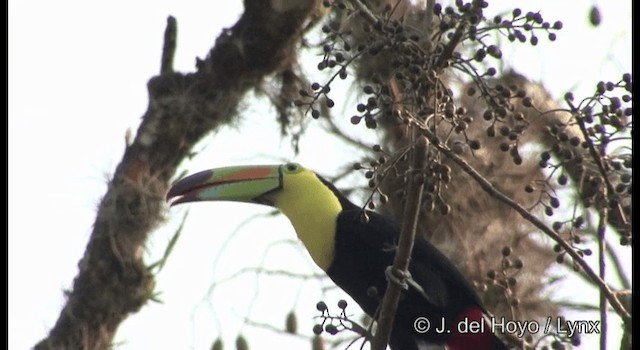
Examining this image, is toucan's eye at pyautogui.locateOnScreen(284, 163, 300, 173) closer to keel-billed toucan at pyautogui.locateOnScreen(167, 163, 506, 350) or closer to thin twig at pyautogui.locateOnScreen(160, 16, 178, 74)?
keel-billed toucan at pyautogui.locateOnScreen(167, 163, 506, 350)

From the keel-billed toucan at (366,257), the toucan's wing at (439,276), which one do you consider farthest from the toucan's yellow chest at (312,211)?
the toucan's wing at (439,276)

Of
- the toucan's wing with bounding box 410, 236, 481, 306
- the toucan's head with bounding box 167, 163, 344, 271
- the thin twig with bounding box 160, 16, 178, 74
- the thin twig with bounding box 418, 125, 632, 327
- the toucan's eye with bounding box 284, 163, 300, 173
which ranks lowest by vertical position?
the thin twig with bounding box 418, 125, 632, 327

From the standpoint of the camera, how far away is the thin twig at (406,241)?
2812 millimetres

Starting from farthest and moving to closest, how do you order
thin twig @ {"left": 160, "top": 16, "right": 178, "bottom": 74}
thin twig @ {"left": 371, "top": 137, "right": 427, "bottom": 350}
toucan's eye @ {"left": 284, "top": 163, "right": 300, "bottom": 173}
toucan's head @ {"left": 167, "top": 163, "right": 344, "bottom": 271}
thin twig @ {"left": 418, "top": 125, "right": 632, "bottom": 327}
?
thin twig @ {"left": 160, "top": 16, "right": 178, "bottom": 74} < toucan's eye @ {"left": 284, "top": 163, "right": 300, "bottom": 173} < toucan's head @ {"left": 167, "top": 163, "right": 344, "bottom": 271} < thin twig @ {"left": 371, "top": 137, "right": 427, "bottom": 350} < thin twig @ {"left": 418, "top": 125, "right": 632, "bottom": 327}

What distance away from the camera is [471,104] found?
4625mm

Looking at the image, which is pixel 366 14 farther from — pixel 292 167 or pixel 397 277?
pixel 292 167

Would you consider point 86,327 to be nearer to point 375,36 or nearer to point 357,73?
point 357,73

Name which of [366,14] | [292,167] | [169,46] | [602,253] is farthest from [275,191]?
[602,253]

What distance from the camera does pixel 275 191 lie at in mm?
4242

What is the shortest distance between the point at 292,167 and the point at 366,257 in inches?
21.8

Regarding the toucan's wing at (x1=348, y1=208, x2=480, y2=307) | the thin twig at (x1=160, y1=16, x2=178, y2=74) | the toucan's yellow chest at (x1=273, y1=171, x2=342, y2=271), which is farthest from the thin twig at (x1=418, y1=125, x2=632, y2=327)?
the thin twig at (x1=160, y1=16, x2=178, y2=74)

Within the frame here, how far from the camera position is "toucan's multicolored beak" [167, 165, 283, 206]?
418 cm

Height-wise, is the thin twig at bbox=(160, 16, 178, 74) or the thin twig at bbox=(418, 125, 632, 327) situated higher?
the thin twig at bbox=(160, 16, 178, 74)

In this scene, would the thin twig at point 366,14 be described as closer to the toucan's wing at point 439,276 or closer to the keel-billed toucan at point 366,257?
the keel-billed toucan at point 366,257
